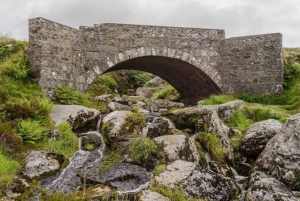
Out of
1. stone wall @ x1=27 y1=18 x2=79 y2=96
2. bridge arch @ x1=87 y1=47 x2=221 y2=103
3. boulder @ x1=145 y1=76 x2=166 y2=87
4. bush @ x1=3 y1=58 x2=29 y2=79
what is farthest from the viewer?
boulder @ x1=145 y1=76 x2=166 y2=87

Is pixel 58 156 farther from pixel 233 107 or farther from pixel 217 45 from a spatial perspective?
pixel 217 45

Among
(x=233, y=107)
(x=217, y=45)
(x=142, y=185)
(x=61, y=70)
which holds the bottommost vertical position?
(x=142, y=185)

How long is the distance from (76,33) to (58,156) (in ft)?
24.5

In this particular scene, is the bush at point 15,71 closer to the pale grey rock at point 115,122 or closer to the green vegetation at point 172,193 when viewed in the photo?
the pale grey rock at point 115,122

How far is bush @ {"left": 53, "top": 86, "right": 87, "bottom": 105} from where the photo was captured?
1344 cm

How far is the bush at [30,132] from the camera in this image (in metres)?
9.67

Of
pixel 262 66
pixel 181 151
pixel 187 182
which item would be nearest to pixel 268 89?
pixel 262 66

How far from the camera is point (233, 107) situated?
1362 cm

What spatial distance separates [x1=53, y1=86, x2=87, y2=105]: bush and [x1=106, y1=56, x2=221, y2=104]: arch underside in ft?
10.9

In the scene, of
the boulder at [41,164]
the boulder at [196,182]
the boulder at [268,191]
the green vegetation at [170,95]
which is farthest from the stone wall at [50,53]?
the green vegetation at [170,95]

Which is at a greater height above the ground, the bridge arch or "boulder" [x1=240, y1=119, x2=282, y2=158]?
the bridge arch

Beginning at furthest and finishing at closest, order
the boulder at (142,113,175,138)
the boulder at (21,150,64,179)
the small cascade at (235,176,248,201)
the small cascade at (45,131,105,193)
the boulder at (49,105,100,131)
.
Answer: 1. the boulder at (49,105,100,131)
2. the boulder at (142,113,175,138)
3. the boulder at (21,150,64,179)
4. the small cascade at (235,176,248,201)
5. the small cascade at (45,131,105,193)

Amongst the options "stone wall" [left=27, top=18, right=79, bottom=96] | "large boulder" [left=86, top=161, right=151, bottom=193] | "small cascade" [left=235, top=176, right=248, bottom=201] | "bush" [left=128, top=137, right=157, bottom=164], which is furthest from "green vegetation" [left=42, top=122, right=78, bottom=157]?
"small cascade" [left=235, top=176, right=248, bottom=201]

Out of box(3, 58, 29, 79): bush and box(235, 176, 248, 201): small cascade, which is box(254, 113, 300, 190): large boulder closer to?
box(235, 176, 248, 201): small cascade
